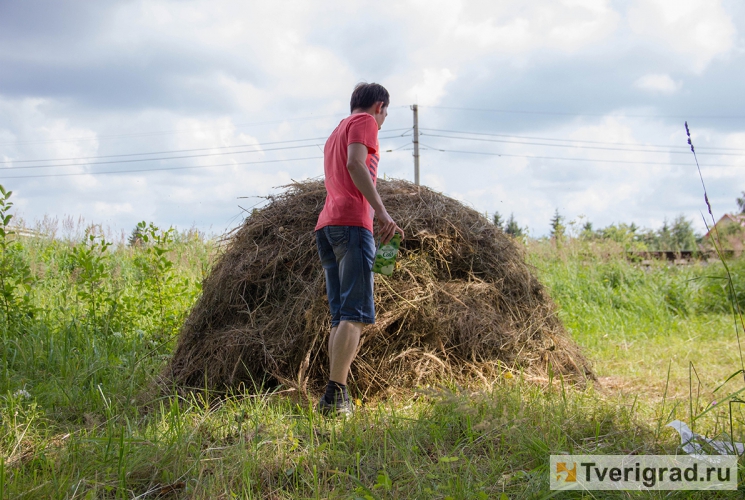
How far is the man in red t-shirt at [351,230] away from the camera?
335 cm

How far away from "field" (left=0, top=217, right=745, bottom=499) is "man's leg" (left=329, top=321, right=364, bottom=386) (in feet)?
0.92

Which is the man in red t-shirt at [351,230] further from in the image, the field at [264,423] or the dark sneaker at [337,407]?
the field at [264,423]

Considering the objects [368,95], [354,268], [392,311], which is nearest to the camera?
[354,268]

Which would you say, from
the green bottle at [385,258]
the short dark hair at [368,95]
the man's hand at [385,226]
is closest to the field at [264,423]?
the green bottle at [385,258]

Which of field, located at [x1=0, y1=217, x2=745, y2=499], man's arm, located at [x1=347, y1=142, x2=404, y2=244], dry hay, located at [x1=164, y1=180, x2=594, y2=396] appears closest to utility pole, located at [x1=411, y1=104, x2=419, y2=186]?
field, located at [x1=0, y1=217, x2=745, y2=499]

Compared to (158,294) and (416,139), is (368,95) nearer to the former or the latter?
(158,294)

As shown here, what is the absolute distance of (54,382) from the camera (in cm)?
429

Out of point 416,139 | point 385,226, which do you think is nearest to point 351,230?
point 385,226

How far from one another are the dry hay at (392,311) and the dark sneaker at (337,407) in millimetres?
373

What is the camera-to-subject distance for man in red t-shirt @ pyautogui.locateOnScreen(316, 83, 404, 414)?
132 inches

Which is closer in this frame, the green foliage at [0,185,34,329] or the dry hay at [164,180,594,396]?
the dry hay at [164,180,594,396]

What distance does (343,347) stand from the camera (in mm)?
3434

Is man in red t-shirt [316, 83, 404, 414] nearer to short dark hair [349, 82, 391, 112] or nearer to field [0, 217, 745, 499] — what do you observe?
short dark hair [349, 82, 391, 112]

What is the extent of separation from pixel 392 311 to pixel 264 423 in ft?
4.32
